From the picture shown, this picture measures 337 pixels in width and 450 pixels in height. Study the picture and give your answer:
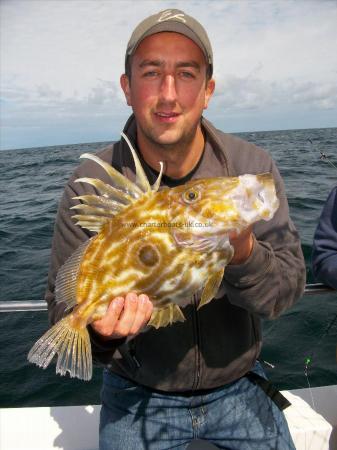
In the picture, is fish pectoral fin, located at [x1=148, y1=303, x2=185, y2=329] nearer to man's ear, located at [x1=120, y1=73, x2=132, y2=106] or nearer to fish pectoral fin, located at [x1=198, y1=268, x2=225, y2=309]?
fish pectoral fin, located at [x1=198, y1=268, x2=225, y2=309]

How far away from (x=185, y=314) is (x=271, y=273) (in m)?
0.82

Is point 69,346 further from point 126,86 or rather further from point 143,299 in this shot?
point 126,86

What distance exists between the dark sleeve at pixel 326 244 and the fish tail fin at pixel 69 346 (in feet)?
7.61

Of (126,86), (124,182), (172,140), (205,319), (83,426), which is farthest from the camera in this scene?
(83,426)

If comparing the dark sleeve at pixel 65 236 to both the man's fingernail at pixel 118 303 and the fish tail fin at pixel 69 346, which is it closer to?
the fish tail fin at pixel 69 346

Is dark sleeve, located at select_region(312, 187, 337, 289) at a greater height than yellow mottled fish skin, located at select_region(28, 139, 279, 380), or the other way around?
yellow mottled fish skin, located at select_region(28, 139, 279, 380)

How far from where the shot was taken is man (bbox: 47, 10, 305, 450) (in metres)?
3.23

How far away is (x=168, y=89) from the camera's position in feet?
10.3

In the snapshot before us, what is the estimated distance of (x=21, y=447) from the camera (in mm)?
3881

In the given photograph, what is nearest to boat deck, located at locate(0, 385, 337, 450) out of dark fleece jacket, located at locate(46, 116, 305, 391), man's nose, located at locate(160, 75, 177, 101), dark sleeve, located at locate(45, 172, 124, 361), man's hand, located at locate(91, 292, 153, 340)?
dark fleece jacket, located at locate(46, 116, 305, 391)

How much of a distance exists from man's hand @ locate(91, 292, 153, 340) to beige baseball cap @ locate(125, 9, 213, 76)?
6.62ft

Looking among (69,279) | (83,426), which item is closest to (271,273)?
(69,279)

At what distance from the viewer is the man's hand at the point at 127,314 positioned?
245 cm

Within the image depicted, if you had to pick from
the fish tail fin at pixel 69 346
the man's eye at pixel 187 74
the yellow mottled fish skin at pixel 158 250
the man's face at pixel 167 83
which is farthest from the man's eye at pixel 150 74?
the fish tail fin at pixel 69 346
